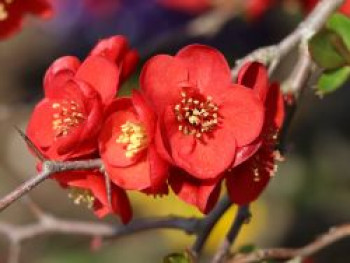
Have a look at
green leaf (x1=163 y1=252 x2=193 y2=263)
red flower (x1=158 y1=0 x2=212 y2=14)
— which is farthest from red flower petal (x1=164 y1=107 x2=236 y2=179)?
red flower (x1=158 y1=0 x2=212 y2=14)

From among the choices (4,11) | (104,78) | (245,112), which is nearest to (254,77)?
(245,112)

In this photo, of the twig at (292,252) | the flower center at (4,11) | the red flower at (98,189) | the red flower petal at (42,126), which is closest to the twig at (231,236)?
the twig at (292,252)

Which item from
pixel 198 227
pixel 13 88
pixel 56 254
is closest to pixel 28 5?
pixel 198 227

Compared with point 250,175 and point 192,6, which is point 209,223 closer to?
point 250,175

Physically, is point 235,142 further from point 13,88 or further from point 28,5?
point 13,88

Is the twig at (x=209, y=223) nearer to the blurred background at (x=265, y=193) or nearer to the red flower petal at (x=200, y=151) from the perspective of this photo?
the red flower petal at (x=200, y=151)

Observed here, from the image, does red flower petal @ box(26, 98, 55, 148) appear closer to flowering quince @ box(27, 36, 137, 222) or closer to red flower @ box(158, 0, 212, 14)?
flowering quince @ box(27, 36, 137, 222)
